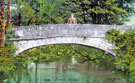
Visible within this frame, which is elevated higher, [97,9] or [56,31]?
[97,9]

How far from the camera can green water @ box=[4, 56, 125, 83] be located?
11492mm

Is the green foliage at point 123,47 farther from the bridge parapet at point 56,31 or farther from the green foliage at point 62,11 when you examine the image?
the green foliage at point 62,11

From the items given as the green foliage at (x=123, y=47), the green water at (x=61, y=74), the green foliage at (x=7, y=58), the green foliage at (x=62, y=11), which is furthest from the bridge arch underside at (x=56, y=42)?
the green foliage at (x=62, y=11)

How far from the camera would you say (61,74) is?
12922mm

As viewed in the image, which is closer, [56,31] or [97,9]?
[56,31]

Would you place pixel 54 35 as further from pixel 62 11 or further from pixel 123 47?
pixel 62 11

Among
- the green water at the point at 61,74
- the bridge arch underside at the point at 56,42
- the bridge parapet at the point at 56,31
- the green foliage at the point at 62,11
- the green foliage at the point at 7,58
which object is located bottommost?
the green water at the point at 61,74

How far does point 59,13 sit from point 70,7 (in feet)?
2.62

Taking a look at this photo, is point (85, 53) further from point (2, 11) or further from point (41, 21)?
point (2, 11)

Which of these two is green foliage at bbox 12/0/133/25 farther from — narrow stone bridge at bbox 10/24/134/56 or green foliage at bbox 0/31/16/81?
green foliage at bbox 0/31/16/81

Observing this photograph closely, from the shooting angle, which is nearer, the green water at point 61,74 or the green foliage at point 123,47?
the green water at point 61,74

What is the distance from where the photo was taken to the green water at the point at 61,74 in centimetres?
1149

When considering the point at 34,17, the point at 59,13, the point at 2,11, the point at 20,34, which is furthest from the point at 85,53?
the point at 2,11

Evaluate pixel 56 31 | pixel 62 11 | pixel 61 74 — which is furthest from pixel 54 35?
pixel 62 11
